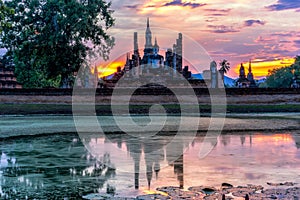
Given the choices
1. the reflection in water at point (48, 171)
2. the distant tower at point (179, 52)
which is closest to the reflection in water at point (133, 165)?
the reflection in water at point (48, 171)

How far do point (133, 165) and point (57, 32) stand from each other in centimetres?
3226

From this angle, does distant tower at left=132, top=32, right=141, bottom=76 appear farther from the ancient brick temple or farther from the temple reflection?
the temple reflection

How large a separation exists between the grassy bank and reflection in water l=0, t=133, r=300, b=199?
61.6 ft

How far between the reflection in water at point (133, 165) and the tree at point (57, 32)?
2548 cm

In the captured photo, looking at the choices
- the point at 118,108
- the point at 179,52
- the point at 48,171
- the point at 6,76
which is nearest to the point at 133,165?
the point at 48,171

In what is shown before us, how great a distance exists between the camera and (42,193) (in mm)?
9625

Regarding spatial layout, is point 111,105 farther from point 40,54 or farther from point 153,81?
point 153,81

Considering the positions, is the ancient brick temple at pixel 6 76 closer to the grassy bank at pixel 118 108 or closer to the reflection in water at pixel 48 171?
the grassy bank at pixel 118 108

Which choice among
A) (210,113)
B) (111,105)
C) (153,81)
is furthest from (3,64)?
(210,113)

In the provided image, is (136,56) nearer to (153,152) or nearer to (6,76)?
(6,76)

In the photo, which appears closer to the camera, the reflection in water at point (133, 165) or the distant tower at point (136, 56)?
the reflection in water at point (133, 165)

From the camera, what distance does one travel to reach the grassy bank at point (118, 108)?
37.3 m

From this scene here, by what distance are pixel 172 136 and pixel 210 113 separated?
19.0m

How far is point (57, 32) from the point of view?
43375mm
